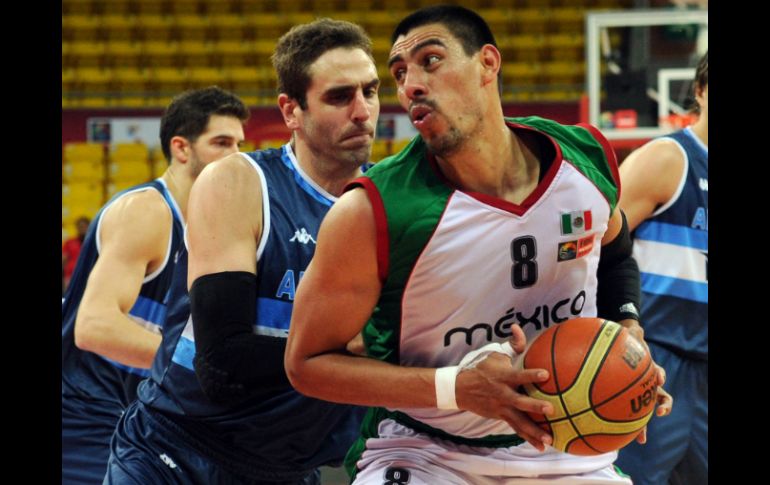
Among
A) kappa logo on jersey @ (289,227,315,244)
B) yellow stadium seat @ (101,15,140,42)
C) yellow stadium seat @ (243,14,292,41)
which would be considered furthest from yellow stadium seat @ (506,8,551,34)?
kappa logo on jersey @ (289,227,315,244)

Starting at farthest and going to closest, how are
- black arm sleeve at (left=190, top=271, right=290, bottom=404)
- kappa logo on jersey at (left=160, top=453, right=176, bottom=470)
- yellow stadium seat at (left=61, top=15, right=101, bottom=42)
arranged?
yellow stadium seat at (left=61, top=15, right=101, bottom=42), kappa logo on jersey at (left=160, top=453, right=176, bottom=470), black arm sleeve at (left=190, top=271, right=290, bottom=404)

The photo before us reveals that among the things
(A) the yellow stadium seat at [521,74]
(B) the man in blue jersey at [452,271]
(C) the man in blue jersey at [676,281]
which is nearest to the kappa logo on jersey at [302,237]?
(B) the man in blue jersey at [452,271]

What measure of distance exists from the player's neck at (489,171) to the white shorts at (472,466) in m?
0.70

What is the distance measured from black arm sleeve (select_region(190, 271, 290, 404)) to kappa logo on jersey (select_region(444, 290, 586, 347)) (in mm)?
658

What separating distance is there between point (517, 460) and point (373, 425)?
0.45m

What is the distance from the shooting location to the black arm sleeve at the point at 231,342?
319cm

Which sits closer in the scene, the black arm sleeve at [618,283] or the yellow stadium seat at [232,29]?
the black arm sleeve at [618,283]

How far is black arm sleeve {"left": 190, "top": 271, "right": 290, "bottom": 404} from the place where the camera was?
319 centimetres

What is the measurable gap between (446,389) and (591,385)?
1.15 ft

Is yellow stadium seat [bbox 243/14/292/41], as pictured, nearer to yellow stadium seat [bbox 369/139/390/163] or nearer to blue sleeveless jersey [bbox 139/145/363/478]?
yellow stadium seat [bbox 369/139/390/163]

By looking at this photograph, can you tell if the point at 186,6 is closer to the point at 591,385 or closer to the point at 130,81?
the point at 130,81

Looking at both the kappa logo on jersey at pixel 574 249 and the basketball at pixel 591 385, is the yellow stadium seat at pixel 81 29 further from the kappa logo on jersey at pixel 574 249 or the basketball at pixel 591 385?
the basketball at pixel 591 385
